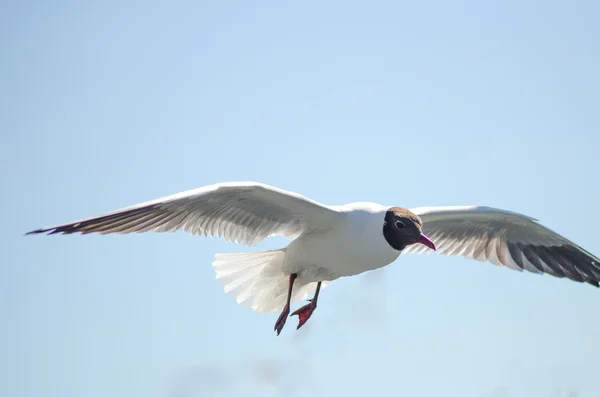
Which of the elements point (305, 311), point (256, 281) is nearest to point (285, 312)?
point (305, 311)

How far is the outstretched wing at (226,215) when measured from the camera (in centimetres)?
819

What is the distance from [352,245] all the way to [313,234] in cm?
51

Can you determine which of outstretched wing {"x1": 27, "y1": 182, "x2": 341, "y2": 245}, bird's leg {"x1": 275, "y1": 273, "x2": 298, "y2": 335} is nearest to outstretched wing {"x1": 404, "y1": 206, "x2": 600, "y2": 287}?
bird's leg {"x1": 275, "y1": 273, "x2": 298, "y2": 335}

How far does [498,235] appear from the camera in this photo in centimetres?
1098

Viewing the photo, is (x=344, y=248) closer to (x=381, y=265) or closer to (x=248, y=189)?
(x=381, y=265)

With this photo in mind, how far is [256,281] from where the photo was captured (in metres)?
10.1

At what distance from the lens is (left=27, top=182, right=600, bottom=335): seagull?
8.45 metres

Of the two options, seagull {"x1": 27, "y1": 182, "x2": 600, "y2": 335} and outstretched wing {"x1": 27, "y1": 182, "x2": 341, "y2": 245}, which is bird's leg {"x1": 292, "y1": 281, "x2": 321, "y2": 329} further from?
outstretched wing {"x1": 27, "y1": 182, "x2": 341, "y2": 245}

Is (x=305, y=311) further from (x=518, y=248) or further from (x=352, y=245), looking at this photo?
(x=518, y=248)

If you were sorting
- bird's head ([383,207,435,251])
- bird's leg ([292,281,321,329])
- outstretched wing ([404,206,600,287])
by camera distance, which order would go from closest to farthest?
bird's head ([383,207,435,251])
bird's leg ([292,281,321,329])
outstretched wing ([404,206,600,287])

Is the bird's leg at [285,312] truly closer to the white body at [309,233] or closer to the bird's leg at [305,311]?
the white body at [309,233]

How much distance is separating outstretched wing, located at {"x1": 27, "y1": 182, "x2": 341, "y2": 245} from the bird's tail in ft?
2.76

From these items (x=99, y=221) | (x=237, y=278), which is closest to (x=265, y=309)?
(x=237, y=278)

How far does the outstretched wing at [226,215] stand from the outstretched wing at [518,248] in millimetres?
2335
